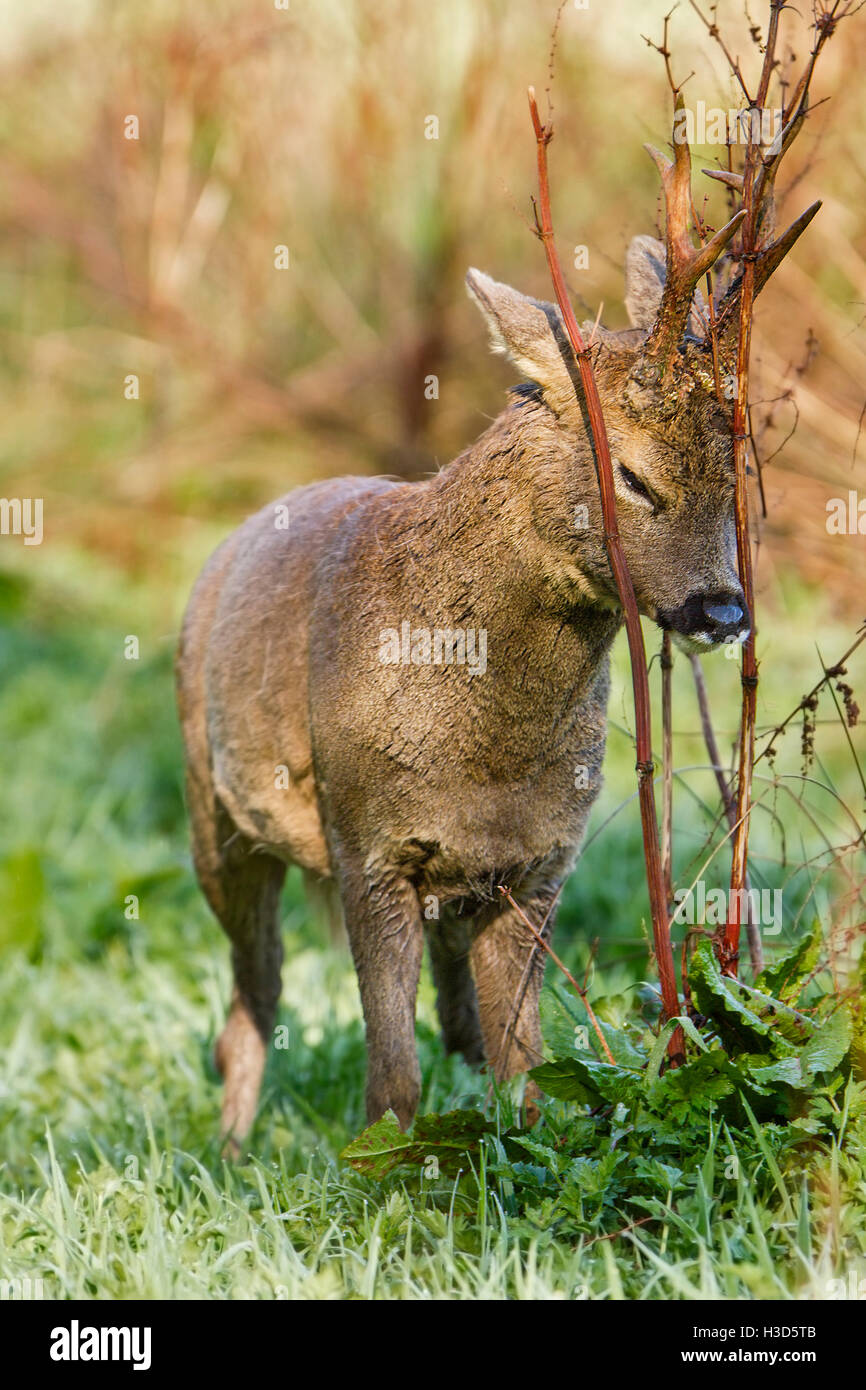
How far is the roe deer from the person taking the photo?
357cm

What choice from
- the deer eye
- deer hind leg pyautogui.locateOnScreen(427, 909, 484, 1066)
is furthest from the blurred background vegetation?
the deer eye

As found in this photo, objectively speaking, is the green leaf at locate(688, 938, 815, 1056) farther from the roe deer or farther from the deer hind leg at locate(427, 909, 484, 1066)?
the deer hind leg at locate(427, 909, 484, 1066)

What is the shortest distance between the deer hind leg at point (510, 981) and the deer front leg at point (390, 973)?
0.29 metres

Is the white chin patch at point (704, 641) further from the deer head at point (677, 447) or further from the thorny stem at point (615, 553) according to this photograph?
the thorny stem at point (615, 553)

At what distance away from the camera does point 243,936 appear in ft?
17.9

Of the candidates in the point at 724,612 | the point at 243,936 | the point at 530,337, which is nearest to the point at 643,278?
the point at 530,337

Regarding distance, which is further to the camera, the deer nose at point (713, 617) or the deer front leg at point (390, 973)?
the deer front leg at point (390, 973)

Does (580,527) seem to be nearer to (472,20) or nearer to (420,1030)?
(420,1030)

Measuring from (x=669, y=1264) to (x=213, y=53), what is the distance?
31.2ft

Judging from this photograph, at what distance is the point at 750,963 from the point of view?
418 cm

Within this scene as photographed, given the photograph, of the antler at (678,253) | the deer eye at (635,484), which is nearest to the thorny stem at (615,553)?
the deer eye at (635,484)

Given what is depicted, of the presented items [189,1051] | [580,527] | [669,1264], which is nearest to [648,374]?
[580,527]

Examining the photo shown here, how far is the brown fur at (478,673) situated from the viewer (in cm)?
360

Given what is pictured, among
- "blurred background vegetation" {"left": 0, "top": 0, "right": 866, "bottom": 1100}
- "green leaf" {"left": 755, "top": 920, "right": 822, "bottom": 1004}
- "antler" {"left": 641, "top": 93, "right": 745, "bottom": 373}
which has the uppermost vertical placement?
"blurred background vegetation" {"left": 0, "top": 0, "right": 866, "bottom": 1100}
